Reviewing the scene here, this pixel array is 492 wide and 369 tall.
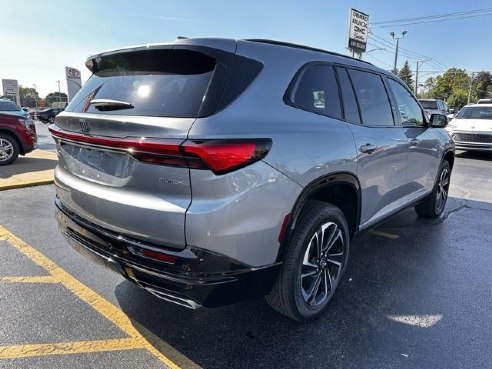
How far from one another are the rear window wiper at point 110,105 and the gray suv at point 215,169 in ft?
0.04

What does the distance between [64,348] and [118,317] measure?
44 cm

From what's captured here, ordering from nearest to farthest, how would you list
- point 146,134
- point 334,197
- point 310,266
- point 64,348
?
point 146,134 → point 64,348 → point 310,266 → point 334,197

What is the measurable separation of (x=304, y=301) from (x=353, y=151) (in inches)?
46.2

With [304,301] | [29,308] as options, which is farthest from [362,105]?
[29,308]

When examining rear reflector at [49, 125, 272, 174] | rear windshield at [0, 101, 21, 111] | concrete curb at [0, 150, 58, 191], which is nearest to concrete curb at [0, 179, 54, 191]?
Answer: concrete curb at [0, 150, 58, 191]

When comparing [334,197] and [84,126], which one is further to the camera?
[334,197]

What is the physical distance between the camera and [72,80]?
1828 cm

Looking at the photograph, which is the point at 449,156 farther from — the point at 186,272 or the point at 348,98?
the point at 186,272

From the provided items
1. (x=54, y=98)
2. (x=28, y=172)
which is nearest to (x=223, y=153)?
(x=28, y=172)

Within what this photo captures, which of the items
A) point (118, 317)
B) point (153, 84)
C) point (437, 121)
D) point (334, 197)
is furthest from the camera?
point (437, 121)

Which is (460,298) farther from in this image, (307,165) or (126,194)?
(126,194)

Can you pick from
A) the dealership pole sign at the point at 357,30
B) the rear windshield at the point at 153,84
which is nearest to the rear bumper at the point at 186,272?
the rear windshield at the point at 153,84

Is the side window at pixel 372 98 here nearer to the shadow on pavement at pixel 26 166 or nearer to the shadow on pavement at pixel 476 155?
the shadow on pavement at pixel 26 166

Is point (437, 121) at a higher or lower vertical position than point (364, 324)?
higher
